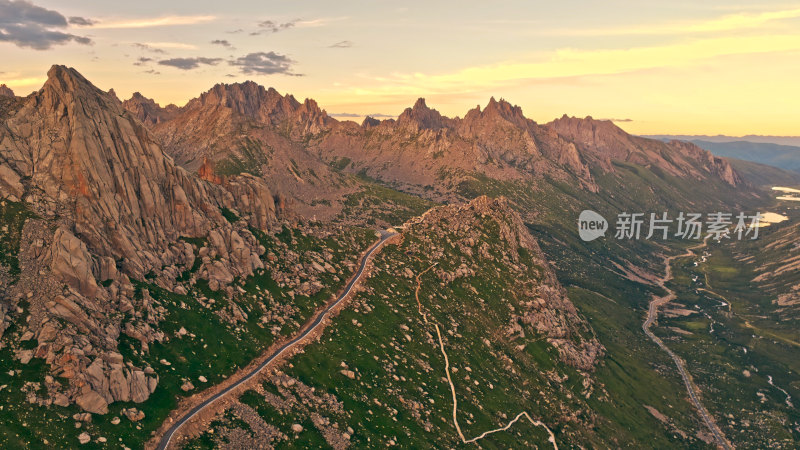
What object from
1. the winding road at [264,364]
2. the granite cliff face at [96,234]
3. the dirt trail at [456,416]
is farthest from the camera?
the dirt trail at [456,416]

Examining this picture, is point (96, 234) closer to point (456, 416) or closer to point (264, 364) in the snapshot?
point (264, 364)

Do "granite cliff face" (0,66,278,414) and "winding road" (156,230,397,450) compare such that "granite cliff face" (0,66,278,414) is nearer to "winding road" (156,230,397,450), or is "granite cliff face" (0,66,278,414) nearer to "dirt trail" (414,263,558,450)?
"winding road" (156,230,397,450)

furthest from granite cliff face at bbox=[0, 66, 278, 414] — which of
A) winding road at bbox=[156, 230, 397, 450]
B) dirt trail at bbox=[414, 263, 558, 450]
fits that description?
dirt trail at bbox=[414, 263, 558, 450]

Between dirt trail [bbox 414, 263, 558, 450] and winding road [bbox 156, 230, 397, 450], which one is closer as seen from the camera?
winding road [bbox 156, 230, 397, 450]

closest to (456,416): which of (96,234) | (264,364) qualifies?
(264,364)

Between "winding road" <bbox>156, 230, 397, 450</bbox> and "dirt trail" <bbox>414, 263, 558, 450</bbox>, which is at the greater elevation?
"winding road" <bbox>156, 230, 397, 450</bbox>

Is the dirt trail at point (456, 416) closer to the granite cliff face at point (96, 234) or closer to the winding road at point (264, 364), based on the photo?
the winding road at point (264, 364)

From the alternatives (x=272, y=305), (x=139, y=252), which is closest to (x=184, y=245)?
(x=139, y=252)

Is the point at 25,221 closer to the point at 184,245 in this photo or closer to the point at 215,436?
the point at 184,245

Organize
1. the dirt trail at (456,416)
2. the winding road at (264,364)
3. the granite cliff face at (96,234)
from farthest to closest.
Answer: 1. the dirt trail at (456,416)
2. the granite cliff face at (96,234)
3. the winding road at (264,364)

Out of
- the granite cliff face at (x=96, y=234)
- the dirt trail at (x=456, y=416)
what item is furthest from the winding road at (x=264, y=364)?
the dirt trail at (x=456, y=416)
